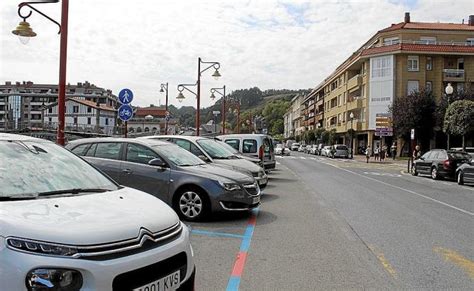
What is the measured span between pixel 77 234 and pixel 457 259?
17.4 ft

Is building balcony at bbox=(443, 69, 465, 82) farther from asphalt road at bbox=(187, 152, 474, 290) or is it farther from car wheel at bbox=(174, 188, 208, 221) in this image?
car wheel at bbox=(174, 188, 208, 221)

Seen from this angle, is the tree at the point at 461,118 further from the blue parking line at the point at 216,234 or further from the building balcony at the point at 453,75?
the building balcony at the point at 453,75

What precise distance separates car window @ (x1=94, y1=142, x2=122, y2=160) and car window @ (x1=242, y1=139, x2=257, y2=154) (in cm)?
912

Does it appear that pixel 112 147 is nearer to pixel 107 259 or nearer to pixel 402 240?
pixel 402 240

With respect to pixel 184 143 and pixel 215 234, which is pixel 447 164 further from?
pixel 215 234

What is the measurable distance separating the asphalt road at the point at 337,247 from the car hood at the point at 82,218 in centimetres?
163

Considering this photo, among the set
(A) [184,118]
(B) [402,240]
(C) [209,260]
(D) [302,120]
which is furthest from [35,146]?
(D) [302,120]

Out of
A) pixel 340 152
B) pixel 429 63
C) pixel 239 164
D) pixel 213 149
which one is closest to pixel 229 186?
pixel 239 164

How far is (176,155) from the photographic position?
9.20 m

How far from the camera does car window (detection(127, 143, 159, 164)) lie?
8.88 meters

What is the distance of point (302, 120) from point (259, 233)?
403 feet

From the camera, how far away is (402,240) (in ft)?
24.1

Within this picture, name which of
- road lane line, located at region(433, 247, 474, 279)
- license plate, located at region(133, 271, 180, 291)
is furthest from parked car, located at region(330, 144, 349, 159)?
license plate, located at region(133, 271, 180, 291)

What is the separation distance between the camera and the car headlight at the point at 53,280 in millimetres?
2705
